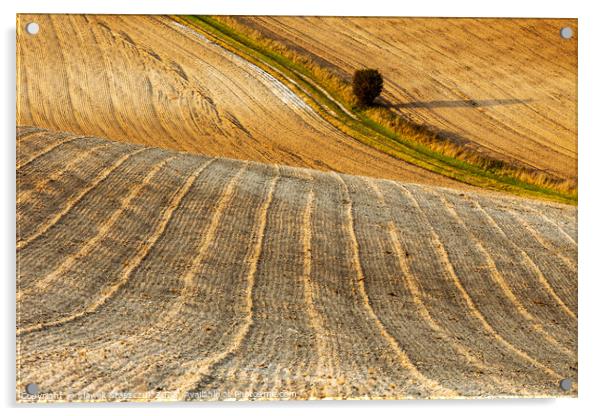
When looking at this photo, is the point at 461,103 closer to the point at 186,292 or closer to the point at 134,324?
the point at 186,292

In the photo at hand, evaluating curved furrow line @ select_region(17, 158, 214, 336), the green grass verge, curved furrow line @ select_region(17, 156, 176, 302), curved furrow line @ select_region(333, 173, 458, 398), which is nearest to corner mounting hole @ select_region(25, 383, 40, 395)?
curved furrow line @ select_region(17, 158, 214, 336)

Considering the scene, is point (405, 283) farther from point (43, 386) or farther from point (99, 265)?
point (43, 386)

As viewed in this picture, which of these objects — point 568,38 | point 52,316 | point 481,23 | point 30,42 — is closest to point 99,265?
point 52,316

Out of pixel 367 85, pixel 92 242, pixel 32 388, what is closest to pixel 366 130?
pixel 367 85

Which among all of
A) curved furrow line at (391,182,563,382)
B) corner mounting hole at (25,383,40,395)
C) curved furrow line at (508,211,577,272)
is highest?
curved furrow line at (508,211,577,272)

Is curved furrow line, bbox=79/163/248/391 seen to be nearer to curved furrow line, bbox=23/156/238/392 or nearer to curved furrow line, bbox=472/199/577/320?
curved furrow line, bbox=23/156/238/392

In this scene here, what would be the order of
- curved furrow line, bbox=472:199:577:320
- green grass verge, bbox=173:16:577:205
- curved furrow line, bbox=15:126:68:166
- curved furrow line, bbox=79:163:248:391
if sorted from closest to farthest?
curved furrow line, bbox=79:163:248:391 < curved furrow line, bbox=15:126:68:166 < curved furrow line, bbox=472:199:577:320 < green grass verge, bbox=173:16:577:205
